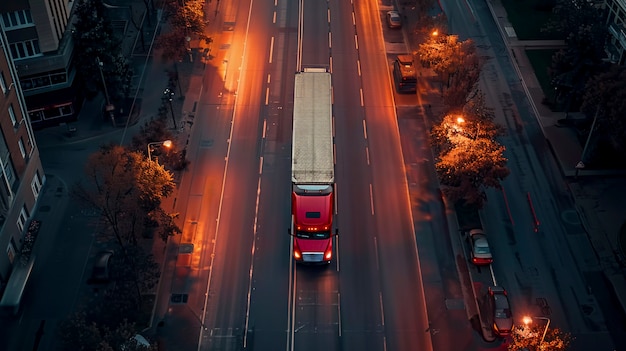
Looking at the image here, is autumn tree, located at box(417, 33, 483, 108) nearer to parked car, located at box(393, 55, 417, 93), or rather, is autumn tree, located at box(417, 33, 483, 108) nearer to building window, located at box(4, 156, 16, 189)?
parked car, located at box(393, 55, 417, 93)

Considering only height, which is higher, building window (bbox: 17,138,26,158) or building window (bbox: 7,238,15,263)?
building window (bbox: 17,138,26,158)

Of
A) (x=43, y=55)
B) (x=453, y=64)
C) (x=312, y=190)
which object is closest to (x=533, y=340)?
(x=312, y=190)

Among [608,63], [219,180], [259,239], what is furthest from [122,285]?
[608,63]

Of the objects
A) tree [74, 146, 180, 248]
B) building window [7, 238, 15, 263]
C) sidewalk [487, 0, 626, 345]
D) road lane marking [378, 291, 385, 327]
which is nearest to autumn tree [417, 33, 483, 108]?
sidewalk [487, 0, 626, 345]

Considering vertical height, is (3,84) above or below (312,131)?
above

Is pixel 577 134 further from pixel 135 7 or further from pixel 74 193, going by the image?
pixel 135 7

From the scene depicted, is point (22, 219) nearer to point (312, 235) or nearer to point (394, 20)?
point (312, 235)

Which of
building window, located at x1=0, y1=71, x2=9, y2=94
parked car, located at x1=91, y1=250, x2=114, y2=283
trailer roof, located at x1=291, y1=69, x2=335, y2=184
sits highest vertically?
building window, located at x1=0, y1=71, x2=9, y2=94
